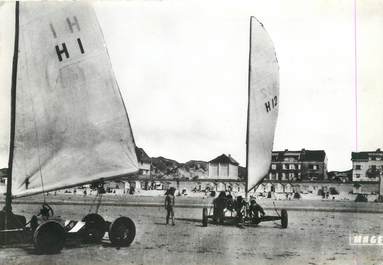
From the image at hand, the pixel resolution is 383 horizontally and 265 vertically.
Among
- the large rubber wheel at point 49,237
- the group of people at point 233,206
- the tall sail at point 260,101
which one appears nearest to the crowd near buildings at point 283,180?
the group of people at point 233,206

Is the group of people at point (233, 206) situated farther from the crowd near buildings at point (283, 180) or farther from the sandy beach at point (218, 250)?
the crowd near buildings at point (283, 180)

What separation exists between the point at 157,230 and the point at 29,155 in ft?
19.0

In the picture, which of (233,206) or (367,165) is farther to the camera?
(367,165)

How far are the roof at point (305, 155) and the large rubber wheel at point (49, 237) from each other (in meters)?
74.1

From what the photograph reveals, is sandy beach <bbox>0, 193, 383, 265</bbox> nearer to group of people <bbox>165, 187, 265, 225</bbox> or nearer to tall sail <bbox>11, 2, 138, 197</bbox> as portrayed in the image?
group of people <bbox>165, 187, 265, 225</bbox>

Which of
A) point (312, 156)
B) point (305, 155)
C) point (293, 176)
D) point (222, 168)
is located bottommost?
point (293, 176)

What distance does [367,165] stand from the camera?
7312cm

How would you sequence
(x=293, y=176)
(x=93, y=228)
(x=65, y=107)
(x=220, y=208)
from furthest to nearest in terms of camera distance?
(x=293, y=176) → (x=220, y=208) → (x=93, y=228) → (x=65, y=107)

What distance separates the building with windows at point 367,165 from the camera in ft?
234

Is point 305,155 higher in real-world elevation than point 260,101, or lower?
higher

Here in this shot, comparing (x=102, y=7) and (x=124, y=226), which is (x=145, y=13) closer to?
(x=102, y=7)

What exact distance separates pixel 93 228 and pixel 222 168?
65.6 meters

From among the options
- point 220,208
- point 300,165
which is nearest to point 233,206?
point 220,208

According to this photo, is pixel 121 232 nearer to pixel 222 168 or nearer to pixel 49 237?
pixel 49 237
